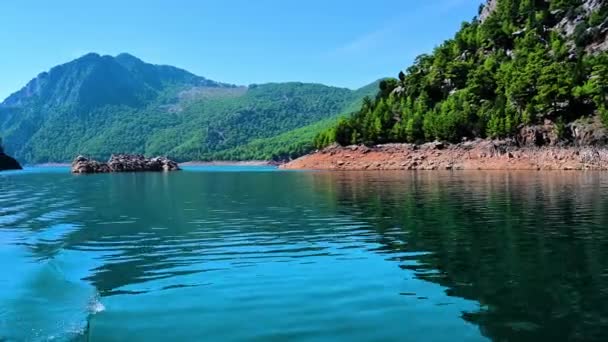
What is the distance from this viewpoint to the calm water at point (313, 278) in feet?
41.5

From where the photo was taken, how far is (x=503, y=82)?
143625mm

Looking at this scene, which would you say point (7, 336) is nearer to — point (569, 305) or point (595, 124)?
point (569, 305)

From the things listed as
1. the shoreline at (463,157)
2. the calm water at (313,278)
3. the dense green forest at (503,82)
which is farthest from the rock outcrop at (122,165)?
the calm water at (313,278)

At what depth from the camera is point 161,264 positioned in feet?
68.4

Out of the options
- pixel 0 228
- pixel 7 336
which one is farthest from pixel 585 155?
pixel 7 336

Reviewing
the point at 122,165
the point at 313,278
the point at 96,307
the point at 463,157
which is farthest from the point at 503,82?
the point at 96,307

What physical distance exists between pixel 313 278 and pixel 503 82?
458ft

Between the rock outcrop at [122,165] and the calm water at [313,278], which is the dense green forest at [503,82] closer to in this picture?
the rock outcrop at [122,165]

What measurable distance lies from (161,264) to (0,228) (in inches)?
731

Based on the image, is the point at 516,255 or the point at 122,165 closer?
the point at 516,255

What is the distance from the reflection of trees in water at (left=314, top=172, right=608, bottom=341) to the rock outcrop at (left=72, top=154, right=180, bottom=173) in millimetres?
146007

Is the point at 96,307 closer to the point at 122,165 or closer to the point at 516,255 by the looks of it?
the point at 516,255

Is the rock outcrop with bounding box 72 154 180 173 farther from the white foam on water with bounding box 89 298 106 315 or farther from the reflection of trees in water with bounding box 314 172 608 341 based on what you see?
the white foam on water with bounding box 89 298 106 315

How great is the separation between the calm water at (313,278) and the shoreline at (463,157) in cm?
7818
